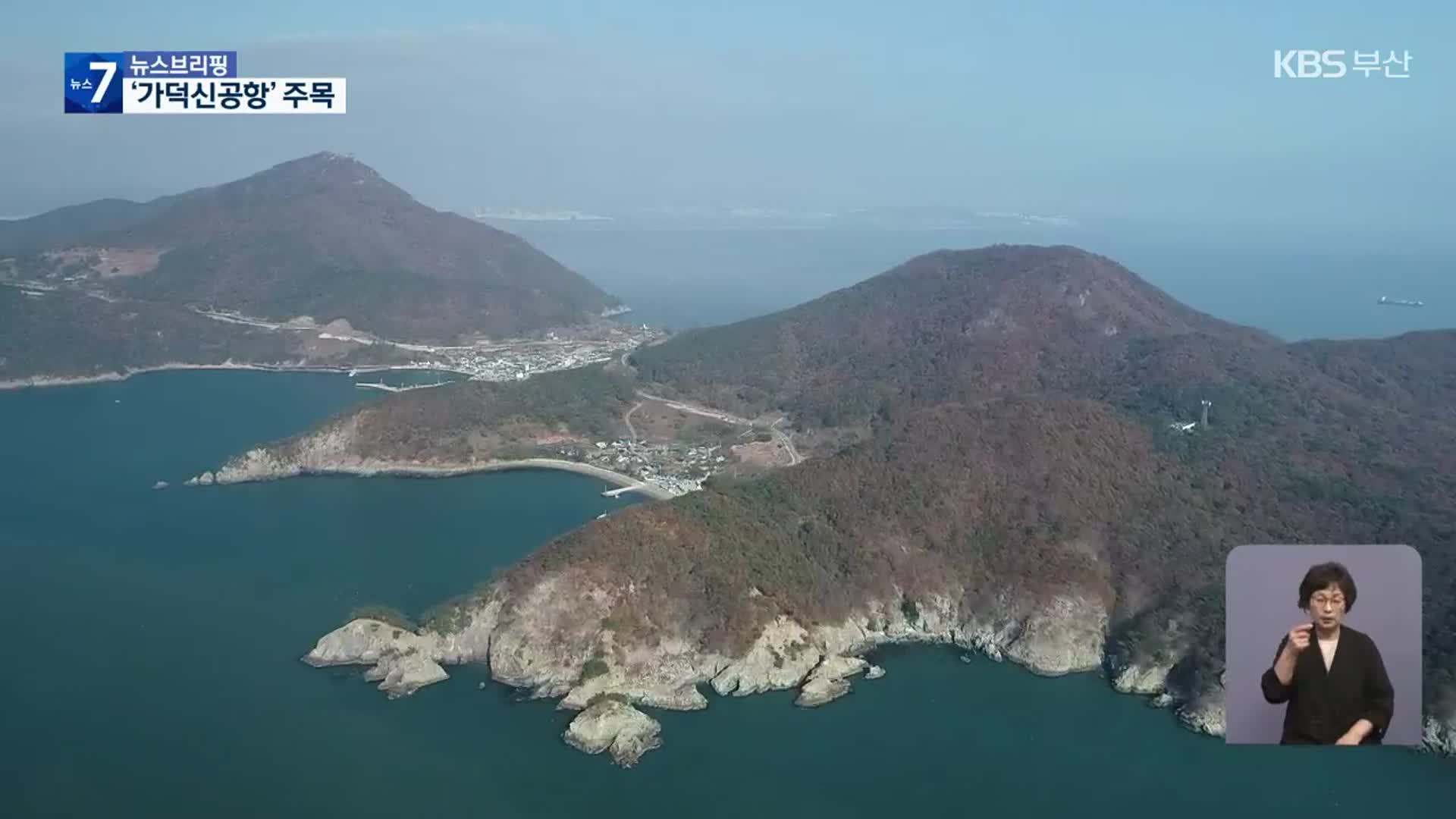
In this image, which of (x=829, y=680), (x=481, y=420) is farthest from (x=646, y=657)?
(x=481, y=420)

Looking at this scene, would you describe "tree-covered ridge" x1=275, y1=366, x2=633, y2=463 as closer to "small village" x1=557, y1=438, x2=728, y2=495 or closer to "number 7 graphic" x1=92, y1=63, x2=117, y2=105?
"small village" x1=557, y1=438, x2=728, y2=495

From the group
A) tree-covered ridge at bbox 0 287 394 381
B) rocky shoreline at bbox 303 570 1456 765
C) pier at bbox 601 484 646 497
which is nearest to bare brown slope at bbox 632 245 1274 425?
pier at bbox 601 484 646 497

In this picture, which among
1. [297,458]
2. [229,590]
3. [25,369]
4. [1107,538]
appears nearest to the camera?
[1107,538]

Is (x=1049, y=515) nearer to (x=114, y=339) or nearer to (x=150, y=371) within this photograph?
(x=150, y=371)

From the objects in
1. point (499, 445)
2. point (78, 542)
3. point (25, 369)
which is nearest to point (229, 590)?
point (78, 542)

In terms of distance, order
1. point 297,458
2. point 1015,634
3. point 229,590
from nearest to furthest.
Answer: point 1015,634 < point 229,590 < point 297,458

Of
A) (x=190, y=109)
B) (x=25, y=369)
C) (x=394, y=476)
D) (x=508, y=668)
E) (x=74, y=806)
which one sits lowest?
(x=74, y=806)

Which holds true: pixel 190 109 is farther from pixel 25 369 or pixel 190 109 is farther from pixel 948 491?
pixel 25 369

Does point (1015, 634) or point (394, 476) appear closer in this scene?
point (1015, 634)
